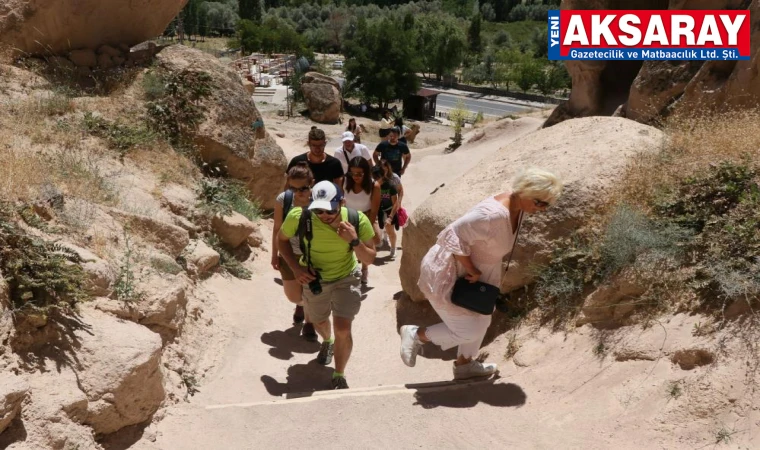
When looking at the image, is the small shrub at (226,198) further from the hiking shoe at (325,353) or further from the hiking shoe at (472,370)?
the hiking shoe at (472,370)

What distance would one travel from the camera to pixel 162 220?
250 inches

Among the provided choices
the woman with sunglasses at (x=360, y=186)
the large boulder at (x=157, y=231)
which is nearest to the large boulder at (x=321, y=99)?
the woman with sunglasses at (x=360, y=186)

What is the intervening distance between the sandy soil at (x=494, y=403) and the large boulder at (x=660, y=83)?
161 inches

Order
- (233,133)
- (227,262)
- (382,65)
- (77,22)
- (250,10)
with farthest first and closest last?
(250,10) < (382,65) < (77,22) < (233,133) < (227,262)

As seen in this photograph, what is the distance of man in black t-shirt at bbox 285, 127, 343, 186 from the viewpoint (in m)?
6.07

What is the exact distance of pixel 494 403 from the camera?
4270 millimetres

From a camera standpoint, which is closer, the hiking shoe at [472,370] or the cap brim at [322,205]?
the cap brim at [322,205]

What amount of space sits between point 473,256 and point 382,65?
45.0 meters

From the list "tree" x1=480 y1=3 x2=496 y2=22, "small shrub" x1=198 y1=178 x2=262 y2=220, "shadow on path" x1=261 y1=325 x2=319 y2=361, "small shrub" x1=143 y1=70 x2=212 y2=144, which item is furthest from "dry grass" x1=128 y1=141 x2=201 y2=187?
"tree" x1=480 y1=3 x2=496 y2=22

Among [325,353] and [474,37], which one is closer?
[325,353]

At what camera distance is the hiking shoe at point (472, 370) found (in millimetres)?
4543

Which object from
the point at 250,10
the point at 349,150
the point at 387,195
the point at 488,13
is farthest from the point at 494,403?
the point at 488,13

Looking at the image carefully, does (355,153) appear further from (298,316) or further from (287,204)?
(287,204)

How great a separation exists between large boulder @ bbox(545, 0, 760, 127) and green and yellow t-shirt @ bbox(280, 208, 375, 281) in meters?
4.75
